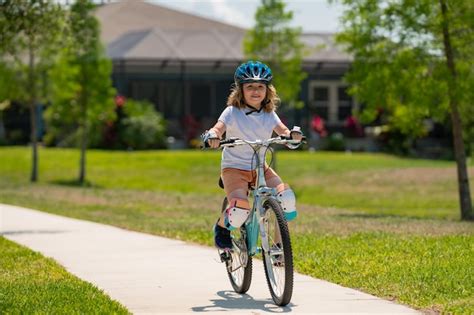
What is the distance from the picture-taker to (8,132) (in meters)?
49.5

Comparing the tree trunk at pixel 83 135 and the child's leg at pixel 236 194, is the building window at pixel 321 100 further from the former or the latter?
the child's leg at pixel 236 194

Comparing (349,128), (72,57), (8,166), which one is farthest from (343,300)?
(349,128)

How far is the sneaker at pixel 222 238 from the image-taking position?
408 inches

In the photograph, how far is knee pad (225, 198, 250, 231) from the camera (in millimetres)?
9625

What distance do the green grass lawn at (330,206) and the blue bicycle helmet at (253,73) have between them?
1969 millimetres

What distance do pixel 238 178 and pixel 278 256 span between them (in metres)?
0.91

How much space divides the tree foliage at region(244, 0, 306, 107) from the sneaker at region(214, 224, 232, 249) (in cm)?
2496

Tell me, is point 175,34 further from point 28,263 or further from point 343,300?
point 343,300

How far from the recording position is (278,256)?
30.3ft

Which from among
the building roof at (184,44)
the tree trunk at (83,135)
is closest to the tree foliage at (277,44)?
the tree trunk at (83,135)

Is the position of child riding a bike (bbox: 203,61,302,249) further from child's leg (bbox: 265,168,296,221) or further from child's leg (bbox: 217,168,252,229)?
child's leg (bbox: 265,168,296,221)

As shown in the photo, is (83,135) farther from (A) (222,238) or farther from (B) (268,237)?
(B) (268,237)

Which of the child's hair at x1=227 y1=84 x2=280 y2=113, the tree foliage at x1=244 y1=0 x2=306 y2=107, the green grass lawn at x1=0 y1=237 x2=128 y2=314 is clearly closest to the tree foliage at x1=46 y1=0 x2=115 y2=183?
the tree foliage at x1=244 y1=0 x2=306 y2=107

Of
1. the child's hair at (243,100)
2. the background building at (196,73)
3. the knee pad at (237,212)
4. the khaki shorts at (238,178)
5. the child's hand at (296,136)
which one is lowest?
the knee pad at (237,212)
